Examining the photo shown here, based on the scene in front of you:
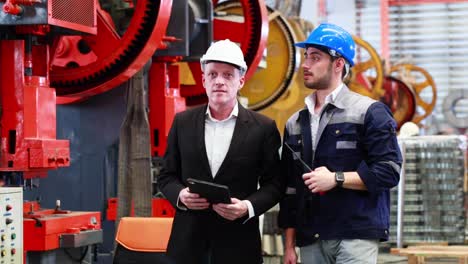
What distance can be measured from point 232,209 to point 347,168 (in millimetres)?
514

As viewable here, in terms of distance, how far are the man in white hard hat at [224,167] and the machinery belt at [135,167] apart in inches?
109

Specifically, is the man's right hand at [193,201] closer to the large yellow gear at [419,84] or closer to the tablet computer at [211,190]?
the tablet computer at [211,190]

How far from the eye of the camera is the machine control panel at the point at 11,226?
476 cm

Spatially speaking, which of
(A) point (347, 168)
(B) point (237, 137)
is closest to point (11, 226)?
(B) point (237, 137)

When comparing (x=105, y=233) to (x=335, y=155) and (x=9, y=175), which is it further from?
(x=335, y=155)

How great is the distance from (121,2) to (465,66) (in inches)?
1175

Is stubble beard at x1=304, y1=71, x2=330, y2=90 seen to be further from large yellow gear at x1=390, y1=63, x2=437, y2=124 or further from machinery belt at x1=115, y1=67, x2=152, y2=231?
large yellow gear at x1=390, y1=63, x2=437, y2=124

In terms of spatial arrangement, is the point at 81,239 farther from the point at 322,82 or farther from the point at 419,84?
the point at 419,84

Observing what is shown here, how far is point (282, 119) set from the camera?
37.8 feet

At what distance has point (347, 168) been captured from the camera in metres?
3.75

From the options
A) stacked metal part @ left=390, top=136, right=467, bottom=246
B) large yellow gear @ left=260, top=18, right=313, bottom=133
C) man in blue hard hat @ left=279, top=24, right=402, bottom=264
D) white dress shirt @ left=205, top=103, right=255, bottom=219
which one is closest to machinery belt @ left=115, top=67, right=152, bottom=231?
man in blue hard hat @ left=279, top=24, right=402, bottom=264

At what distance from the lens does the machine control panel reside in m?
4.76

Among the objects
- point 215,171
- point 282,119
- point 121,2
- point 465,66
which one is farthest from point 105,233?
point 465,66

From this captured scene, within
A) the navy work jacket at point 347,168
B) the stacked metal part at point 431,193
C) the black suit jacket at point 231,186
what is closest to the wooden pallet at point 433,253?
the stacked metal part at point 431,193
